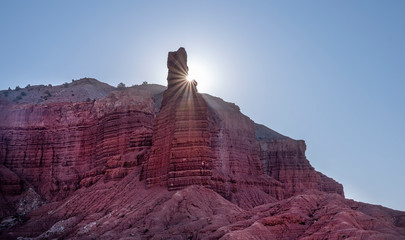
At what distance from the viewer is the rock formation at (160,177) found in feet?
133

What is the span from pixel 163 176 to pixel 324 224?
23.5 m

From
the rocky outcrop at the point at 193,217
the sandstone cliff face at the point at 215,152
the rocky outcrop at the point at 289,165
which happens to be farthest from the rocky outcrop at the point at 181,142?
the rocky outcrop at the point at 289,165

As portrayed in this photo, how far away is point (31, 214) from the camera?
238 feet

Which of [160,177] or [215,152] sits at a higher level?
[215,152]

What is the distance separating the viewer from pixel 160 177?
57.1 metres

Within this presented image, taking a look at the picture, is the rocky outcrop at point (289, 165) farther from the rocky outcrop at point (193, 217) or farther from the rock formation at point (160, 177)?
the rocky outcrop at point (193, 217)

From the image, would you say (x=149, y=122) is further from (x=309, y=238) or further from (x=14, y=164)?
(x=309, y=238)

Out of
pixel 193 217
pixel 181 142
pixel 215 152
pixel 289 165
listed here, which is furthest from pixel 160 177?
pixel 289 165

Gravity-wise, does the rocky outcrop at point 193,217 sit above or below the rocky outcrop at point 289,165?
below

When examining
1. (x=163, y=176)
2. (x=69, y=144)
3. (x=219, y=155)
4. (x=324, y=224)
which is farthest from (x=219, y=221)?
(x=69, y=144)

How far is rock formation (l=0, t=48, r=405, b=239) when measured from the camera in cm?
4056

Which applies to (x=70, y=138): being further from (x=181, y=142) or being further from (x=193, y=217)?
(x=193, y=217)

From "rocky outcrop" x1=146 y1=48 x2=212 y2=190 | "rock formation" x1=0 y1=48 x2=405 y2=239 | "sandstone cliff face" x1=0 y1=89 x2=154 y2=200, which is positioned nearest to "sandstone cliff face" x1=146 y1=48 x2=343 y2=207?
"rocky outcrop" x1=146 y1=48 x2=212 y2=190

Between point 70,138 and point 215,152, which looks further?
point 70,138
